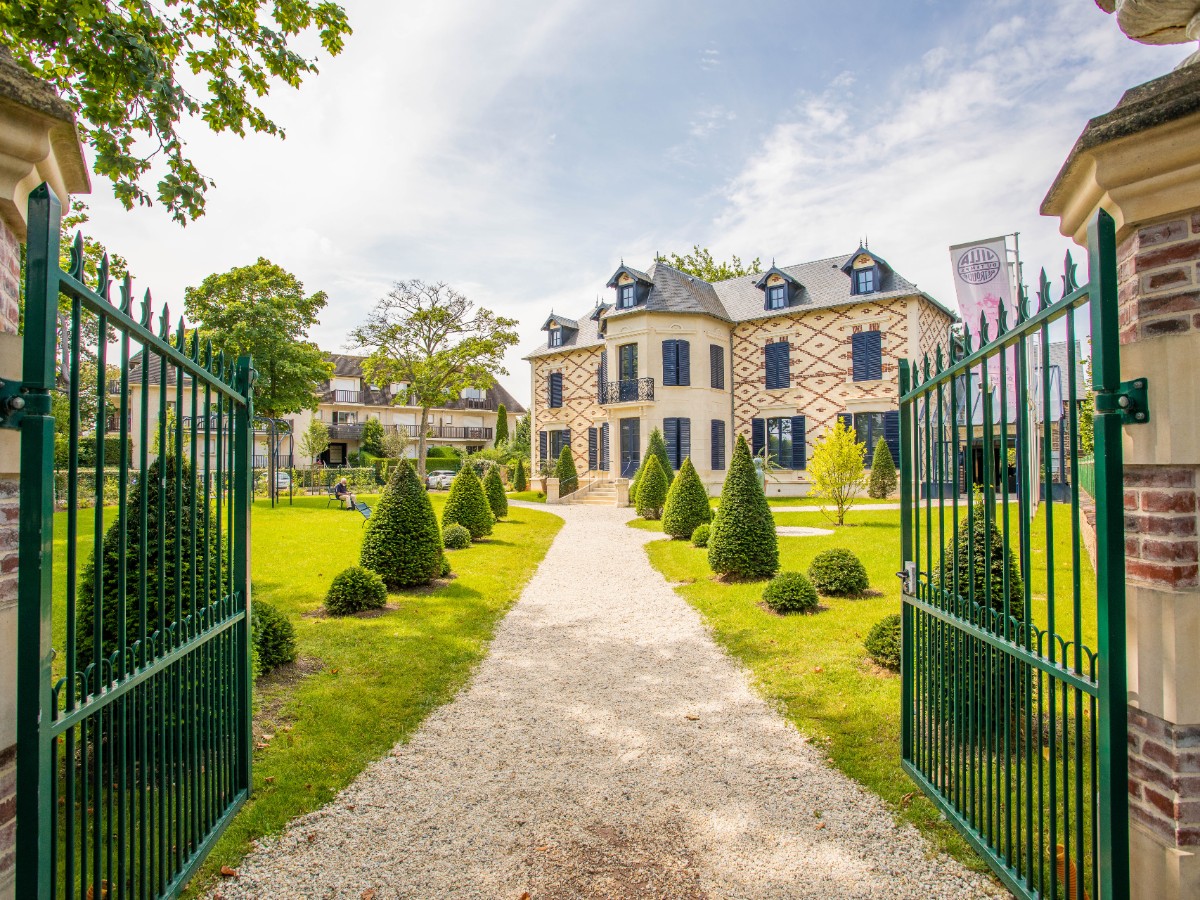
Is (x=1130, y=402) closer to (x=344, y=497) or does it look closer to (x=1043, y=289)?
(x=1043, y=289)

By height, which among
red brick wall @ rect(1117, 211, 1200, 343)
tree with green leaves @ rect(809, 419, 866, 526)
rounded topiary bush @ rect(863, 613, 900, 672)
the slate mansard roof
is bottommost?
rounded topiary bush @ rect(863, 613, 900, 672)

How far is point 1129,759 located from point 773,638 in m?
5.11

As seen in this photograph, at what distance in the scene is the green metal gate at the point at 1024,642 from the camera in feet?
7.66

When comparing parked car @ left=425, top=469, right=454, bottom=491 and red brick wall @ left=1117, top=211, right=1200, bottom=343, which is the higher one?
red brick wall @ left=1117, top=211, right=1200, bottom=343

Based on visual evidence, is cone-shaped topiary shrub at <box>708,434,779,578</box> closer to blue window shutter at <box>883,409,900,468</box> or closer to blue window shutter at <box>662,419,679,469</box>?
blue window shutter at <box>883,409,900,468</box>

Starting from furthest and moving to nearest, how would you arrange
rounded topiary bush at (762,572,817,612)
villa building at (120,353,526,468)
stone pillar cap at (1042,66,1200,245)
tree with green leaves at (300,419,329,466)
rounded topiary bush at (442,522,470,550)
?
villa building at (120,353,526,468)
tree with green leaves at (300,419,329,466)
rounded topiary bush at (442,522,470,550)
rounded topiary bush at (762,572,817,612)
stone pillar cap at (1042,66,1200,245)

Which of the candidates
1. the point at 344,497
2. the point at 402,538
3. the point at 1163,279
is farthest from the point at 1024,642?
the point at 344,497

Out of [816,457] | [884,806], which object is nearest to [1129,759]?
[884,806]

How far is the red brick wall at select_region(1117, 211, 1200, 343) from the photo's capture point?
232cm

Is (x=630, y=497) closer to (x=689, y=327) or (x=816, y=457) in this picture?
(x=689, y=327)

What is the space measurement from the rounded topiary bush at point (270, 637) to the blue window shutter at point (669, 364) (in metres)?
22.1

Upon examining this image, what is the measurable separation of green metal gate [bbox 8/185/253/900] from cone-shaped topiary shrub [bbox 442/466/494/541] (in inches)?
391

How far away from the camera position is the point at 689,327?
27.4m

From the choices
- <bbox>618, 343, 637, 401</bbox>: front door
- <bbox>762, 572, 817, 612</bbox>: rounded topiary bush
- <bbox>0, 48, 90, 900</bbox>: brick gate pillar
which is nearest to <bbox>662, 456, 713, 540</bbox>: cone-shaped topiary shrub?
<bbox>762, 572, 817, 612</bbox>: rounded topiary bush
